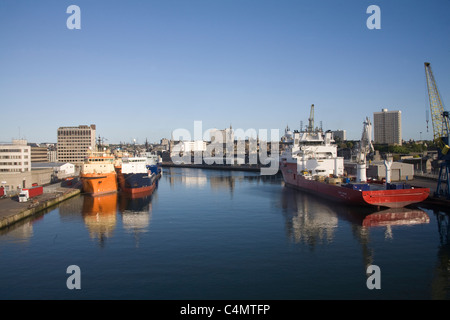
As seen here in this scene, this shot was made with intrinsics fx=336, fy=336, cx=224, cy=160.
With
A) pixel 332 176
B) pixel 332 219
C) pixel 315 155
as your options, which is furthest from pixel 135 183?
pixel 332 219

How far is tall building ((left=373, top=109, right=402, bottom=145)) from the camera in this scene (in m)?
162

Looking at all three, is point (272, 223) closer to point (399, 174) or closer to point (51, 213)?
point (51, 213)

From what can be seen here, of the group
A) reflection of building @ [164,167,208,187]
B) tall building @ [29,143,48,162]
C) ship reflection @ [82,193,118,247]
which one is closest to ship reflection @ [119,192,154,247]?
ship reflection @ [82,193,118,247]

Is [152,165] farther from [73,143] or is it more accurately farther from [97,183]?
[73,143]

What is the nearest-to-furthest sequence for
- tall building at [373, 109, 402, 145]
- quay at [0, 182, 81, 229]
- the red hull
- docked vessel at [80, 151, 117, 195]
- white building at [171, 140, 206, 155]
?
quay at [0, 182, 81, 229], the red hull, docked vessel at [80, 151, 117, 195], white building at [171, 140, 206, 155], tall building at [373, 109, 402, 145]

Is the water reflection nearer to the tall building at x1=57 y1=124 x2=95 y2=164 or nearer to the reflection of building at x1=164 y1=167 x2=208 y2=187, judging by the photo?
the reflection of building at x1=164 y1=167 x2=208 y2=187

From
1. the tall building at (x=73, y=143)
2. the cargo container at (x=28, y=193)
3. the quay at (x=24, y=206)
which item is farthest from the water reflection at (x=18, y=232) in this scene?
the tall building at (x=73, y=143)

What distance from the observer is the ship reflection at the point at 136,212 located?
20.9 meters

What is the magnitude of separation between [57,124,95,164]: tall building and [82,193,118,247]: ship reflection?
66.3 m

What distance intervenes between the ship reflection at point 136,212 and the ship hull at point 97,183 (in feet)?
6.87

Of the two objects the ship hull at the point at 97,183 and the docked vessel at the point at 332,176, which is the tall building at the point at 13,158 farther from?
the docked vessel at the point at 332,176

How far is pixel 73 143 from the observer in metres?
96.4

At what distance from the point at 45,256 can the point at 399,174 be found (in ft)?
114

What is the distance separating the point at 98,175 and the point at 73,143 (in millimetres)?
67853
